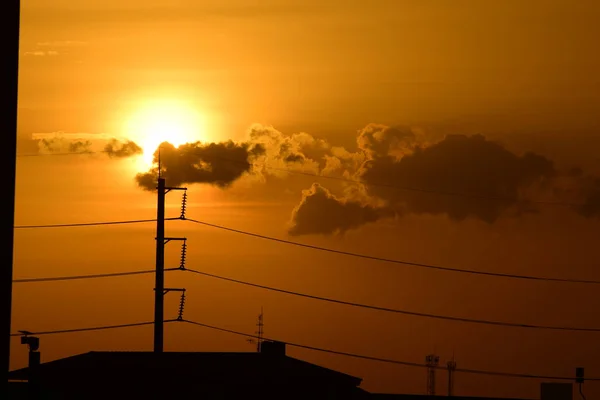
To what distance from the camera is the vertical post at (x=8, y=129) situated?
984 cm

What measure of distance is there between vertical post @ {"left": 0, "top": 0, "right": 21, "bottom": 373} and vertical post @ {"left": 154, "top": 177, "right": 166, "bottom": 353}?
2058 inches

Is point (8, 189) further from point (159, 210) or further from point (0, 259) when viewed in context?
point (159, 210)

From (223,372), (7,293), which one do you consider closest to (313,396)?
(223,372)

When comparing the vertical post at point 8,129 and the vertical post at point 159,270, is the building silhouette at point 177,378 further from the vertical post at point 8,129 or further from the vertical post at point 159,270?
the vertical post at point 8,129

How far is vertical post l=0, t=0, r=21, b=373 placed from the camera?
9844mm

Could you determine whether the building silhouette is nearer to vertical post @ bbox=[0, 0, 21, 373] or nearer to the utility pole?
the utility pole

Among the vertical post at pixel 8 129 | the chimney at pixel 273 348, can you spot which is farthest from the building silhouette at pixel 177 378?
the vertical post at pixel 8 129

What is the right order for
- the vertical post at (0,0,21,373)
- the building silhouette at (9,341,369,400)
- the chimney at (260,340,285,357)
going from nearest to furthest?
the vertical post at (0,0,21,373) < the building silhouette at (9,341,369,400) < the chimney at (260,340,285,357)

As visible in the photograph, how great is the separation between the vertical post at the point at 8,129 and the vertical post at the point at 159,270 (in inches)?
2058

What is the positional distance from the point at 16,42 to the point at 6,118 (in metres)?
0.75

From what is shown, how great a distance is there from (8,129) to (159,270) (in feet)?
184

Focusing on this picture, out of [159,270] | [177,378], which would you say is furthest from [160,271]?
[177,378]

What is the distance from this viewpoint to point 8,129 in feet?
32.4

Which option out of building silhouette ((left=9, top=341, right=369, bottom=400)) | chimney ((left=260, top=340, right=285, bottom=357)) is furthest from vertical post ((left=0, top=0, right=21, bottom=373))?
chimney ((left=260, top=340, right=285, bottom=357))
